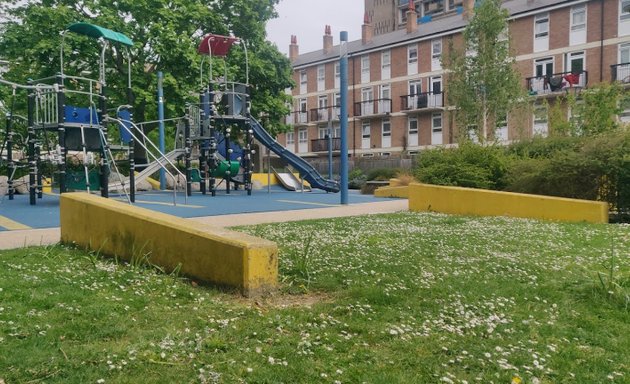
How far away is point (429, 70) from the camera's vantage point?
46406mm

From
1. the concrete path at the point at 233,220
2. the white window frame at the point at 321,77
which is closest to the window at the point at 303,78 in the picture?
the white window frame at the point at 321,77

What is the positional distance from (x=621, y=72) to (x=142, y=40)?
29.9 metres

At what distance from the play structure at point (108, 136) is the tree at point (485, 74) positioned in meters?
9.61

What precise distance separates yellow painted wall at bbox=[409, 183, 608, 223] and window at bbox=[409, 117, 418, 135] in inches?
1326

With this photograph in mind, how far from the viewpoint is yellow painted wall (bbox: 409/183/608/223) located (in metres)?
12.2

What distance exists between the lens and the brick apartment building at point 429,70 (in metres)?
36.4

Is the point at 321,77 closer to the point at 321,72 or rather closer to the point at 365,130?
the point at 321,72

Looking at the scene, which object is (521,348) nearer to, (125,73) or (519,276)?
(519,276)

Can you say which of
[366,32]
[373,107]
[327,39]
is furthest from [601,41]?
[327,39]

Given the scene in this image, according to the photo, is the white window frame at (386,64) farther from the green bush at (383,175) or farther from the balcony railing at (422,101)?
the green bush at (383,175)

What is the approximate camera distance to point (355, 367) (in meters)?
3.54

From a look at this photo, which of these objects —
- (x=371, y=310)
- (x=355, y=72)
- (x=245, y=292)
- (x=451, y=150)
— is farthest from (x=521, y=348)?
(x=355, y=72)

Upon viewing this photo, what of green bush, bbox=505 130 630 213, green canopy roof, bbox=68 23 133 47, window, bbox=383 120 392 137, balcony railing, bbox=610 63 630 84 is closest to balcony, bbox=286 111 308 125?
window, bbox=383 120 392 137

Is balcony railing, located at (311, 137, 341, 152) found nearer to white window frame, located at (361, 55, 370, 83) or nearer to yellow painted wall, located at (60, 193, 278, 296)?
white window frame, located at (361, 55, 370, 83)
